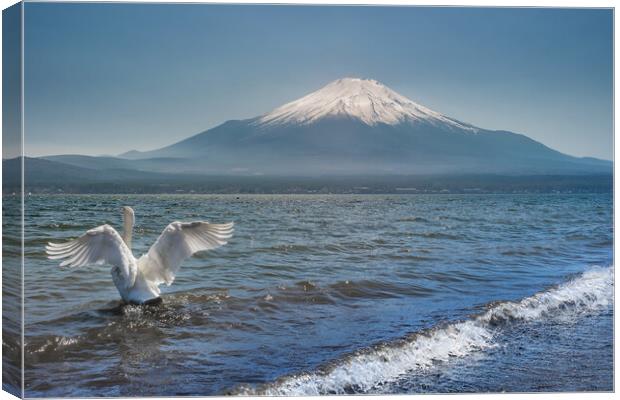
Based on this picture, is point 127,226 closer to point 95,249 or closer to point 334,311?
point 95,249

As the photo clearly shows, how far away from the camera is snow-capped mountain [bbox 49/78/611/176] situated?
7.49 meters

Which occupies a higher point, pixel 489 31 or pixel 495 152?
pixel 489 31

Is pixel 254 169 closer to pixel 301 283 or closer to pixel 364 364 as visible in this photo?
pixel 301 283

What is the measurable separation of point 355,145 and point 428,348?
557 cm

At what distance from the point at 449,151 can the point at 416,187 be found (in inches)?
32.7

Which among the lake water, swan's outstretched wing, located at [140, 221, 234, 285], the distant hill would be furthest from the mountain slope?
swan's outstretched wing, located at [140, 221, 234, 285]

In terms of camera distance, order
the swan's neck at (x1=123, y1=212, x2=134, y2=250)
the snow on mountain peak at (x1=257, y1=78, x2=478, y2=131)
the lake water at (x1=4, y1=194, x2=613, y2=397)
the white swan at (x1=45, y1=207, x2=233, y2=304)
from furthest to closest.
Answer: the snow on mountain peak at (x1=257, y1=78, x2=478, y2=131), the swan's neck at (x1=123, y1=212, x2=134, y2=250), the white swan at (x1=45, y1=207, x2=233, y2=304), the lake water at (x1=4, y1=194, x2=613, y2=397)

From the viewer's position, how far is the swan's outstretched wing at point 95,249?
5.52m

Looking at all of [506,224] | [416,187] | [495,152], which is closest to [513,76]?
[495,152]

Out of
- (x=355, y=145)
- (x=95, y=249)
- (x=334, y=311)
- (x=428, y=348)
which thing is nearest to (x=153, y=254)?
(x=95, y=249)

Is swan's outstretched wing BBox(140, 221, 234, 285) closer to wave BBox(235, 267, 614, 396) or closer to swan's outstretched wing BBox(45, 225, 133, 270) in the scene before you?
swan's outstretched wing BBox(45, 225, 133, 270)

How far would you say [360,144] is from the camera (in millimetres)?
10578

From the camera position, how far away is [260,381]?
4.58 meters

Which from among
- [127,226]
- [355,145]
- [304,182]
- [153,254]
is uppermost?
[355,145]
